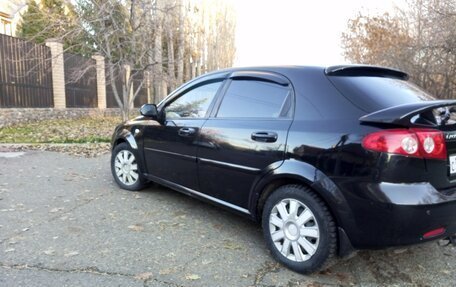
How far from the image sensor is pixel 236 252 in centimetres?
347

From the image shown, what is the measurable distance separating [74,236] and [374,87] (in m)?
3.06

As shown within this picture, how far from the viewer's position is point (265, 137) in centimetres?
326

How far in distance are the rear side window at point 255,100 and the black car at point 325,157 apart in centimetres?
1

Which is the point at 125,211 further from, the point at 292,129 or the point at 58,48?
the point at 58,48

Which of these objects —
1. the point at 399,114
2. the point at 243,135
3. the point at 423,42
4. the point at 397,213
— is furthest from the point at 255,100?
the point at 423,42

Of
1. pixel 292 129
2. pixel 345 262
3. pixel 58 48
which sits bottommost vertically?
pixel 345 262

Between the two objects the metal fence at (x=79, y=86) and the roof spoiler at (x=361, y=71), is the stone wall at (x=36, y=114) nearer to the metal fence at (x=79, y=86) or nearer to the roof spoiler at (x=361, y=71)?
the metal fence at (x=79, y=86)

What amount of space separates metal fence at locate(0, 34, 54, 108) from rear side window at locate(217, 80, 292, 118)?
11585mm

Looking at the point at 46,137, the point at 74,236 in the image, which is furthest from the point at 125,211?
the point at 46,137

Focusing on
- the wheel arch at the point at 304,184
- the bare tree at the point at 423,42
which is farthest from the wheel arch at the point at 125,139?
the bare tree at the point at 423,42

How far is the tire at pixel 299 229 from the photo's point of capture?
286 cm

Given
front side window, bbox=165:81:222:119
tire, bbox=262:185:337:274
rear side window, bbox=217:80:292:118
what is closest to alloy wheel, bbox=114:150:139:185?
front side window, bbox=165:81:222:119

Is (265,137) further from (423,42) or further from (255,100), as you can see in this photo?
(423,42)

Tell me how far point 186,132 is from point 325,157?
5.79 feet
